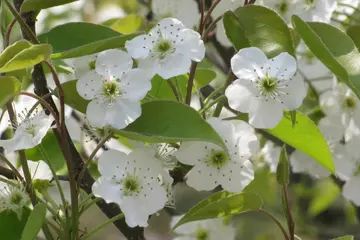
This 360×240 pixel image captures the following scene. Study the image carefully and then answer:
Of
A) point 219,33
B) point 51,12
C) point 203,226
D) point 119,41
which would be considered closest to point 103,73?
point 119,41

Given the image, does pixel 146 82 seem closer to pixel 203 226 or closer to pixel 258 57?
pixel 258 57

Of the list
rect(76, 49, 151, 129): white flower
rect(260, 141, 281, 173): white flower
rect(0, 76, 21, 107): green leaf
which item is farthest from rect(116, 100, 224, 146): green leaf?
rect(260, 141, 281, 173): white flower

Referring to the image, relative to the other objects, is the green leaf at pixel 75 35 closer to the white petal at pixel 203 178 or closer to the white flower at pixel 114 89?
the white flower at pixel 114 89

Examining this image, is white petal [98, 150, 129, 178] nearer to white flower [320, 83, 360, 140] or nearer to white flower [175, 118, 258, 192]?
white flower [175, 118, 258, 192]

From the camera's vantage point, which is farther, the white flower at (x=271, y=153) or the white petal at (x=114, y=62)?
the white flower at (x=271, y=153)

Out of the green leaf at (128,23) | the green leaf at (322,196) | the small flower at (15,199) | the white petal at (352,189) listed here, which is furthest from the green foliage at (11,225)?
the green leaf at (322,196)

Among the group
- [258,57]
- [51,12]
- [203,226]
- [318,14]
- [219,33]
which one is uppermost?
[258,57]
